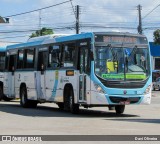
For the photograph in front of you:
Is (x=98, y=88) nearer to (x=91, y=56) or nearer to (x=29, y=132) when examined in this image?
(x=91, y=56)

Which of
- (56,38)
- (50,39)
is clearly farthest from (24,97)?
(56,38)

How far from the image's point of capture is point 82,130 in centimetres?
1459

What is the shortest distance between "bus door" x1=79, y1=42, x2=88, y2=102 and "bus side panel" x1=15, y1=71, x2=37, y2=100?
4.67 metres

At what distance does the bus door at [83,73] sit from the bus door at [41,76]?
336 cm

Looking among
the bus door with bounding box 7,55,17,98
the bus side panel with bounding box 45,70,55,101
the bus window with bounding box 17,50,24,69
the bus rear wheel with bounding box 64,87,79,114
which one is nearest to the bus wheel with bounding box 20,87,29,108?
the bus window with bounding box 17,50,24,69

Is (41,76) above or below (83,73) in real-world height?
below

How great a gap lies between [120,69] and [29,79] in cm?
646

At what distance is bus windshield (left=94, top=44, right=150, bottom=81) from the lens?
19.1 m

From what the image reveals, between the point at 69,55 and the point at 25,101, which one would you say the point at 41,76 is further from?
the point at 69,55

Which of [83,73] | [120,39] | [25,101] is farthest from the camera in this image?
[25,101]

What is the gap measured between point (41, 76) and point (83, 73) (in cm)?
402

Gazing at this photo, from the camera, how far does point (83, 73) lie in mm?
19594

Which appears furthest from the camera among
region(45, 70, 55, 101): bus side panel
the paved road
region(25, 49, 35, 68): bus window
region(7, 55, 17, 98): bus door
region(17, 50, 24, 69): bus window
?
region(7, 55, 17, 98): bus door

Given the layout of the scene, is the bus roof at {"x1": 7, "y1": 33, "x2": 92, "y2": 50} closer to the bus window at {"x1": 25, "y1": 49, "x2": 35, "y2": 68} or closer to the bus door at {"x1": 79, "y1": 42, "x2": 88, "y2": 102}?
the bus window at {"x1": 25, "y1": 49, "x2": 35, "y2": 68}
